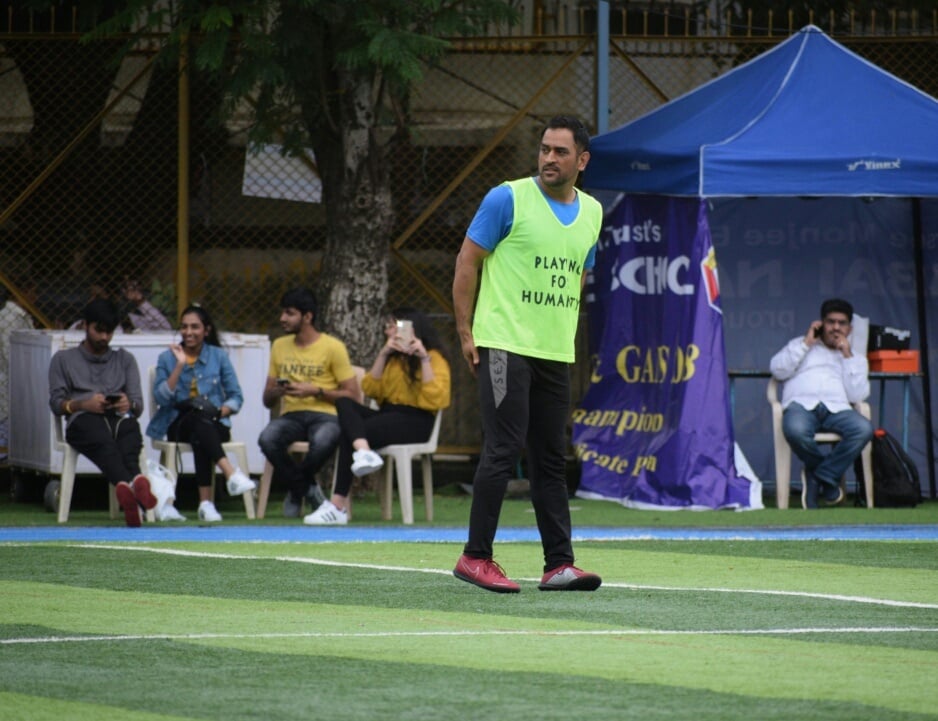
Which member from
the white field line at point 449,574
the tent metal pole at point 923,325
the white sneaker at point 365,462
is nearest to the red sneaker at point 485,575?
the white field line at point 449,574

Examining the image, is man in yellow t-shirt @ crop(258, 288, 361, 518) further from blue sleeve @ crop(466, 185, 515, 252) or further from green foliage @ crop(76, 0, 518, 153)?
blue sleeve @ crop(466, 185, 515, 252)

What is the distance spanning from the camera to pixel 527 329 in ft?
24.6

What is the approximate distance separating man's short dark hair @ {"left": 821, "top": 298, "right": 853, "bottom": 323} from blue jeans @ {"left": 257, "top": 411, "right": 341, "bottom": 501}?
3.81 meters

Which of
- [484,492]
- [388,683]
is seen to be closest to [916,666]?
[388,683]

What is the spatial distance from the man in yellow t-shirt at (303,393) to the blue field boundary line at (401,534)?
90 cm

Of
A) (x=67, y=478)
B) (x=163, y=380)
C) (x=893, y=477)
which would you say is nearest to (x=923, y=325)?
(x=893, y=477)

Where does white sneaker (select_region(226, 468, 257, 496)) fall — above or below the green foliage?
below

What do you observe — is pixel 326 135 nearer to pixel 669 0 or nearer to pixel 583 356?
pixel 583 356

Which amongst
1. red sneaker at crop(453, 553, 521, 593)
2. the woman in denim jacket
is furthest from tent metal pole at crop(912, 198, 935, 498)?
red sneaker at crop(453, 553, 521, 593)

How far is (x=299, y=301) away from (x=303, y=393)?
65 cm

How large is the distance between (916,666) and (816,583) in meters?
2.66

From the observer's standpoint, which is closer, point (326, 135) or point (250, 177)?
point (326, 135)

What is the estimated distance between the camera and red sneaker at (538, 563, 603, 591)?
761 centimetres

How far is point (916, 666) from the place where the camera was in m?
5.48
